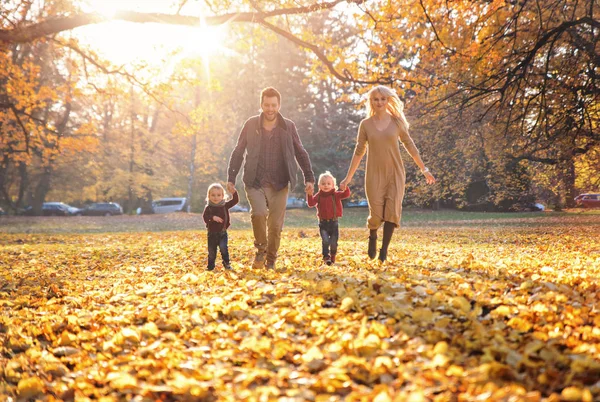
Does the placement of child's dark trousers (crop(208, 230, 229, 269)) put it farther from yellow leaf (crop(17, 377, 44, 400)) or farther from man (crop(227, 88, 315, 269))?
yellow leaf (crop(17, 377, 44, 400))

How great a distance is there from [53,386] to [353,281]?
2.77 metres

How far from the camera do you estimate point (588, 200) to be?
4116 centimetres

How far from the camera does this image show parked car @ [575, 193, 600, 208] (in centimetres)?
4059

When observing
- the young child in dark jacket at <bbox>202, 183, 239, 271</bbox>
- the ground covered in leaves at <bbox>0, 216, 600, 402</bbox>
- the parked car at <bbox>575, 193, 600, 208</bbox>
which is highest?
the parked car at <bbox>575, 193, 600, 208</bbox>

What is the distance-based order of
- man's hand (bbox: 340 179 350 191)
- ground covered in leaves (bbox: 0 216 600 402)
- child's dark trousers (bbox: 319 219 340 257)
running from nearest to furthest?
ground covered in leaves (bbox: 0 216 600 402) → man's hand (bbox: 340 179 350 191) → child's dark trousers (bbox: 319 219 340 257)

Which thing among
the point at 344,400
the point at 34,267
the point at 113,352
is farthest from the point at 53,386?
the point at 34,267

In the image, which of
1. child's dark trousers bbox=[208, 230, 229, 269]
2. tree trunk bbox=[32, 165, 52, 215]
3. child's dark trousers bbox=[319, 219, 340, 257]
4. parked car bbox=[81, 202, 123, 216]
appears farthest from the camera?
parked car bbox=[81, 202, 123, 216]

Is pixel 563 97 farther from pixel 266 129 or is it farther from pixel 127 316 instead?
pixel 127 316

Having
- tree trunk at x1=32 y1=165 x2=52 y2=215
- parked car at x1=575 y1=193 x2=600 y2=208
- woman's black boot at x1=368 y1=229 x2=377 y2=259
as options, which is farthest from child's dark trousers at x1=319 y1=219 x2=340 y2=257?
parked car at x1=575 y1=193 x2=600 y2=208

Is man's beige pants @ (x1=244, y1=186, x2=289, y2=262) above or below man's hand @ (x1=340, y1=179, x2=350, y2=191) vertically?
below

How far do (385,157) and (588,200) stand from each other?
138 ft

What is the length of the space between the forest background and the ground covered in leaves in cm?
571

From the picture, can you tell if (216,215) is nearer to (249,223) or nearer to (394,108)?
(394,108)

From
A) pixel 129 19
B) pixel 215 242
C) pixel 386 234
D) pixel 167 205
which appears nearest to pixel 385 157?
pixel 386 234
